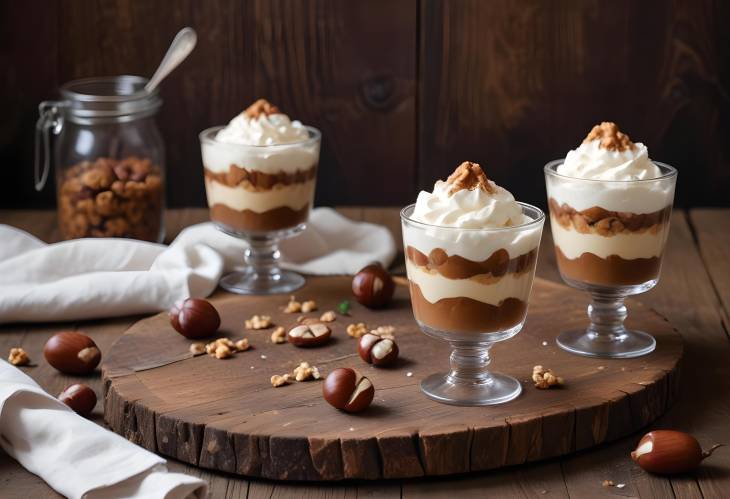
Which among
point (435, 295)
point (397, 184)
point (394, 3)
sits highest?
point (394, 3)

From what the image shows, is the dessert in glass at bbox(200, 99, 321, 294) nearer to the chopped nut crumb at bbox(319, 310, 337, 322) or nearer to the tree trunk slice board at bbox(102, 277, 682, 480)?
the chopped nut crumb at bbox(319, 310, 337, 322)

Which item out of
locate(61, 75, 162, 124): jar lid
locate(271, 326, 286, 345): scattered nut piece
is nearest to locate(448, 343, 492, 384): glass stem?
locate(271, 326, 286, 345): scattered nut piece

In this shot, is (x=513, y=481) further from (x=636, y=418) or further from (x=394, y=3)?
(x=394, y=3)

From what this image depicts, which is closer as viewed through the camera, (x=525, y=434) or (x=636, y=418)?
(x=525, y=434)

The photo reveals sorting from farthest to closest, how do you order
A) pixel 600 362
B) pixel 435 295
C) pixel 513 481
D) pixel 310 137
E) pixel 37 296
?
pixel 310 137 < pixel 37 296 < pixel 600 362 < pixel 435 295 < pixel 513 481

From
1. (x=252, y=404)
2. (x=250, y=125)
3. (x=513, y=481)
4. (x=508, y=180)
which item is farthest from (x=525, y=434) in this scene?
(x=508, y=180)

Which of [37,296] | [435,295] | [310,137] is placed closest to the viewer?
[435,295]
